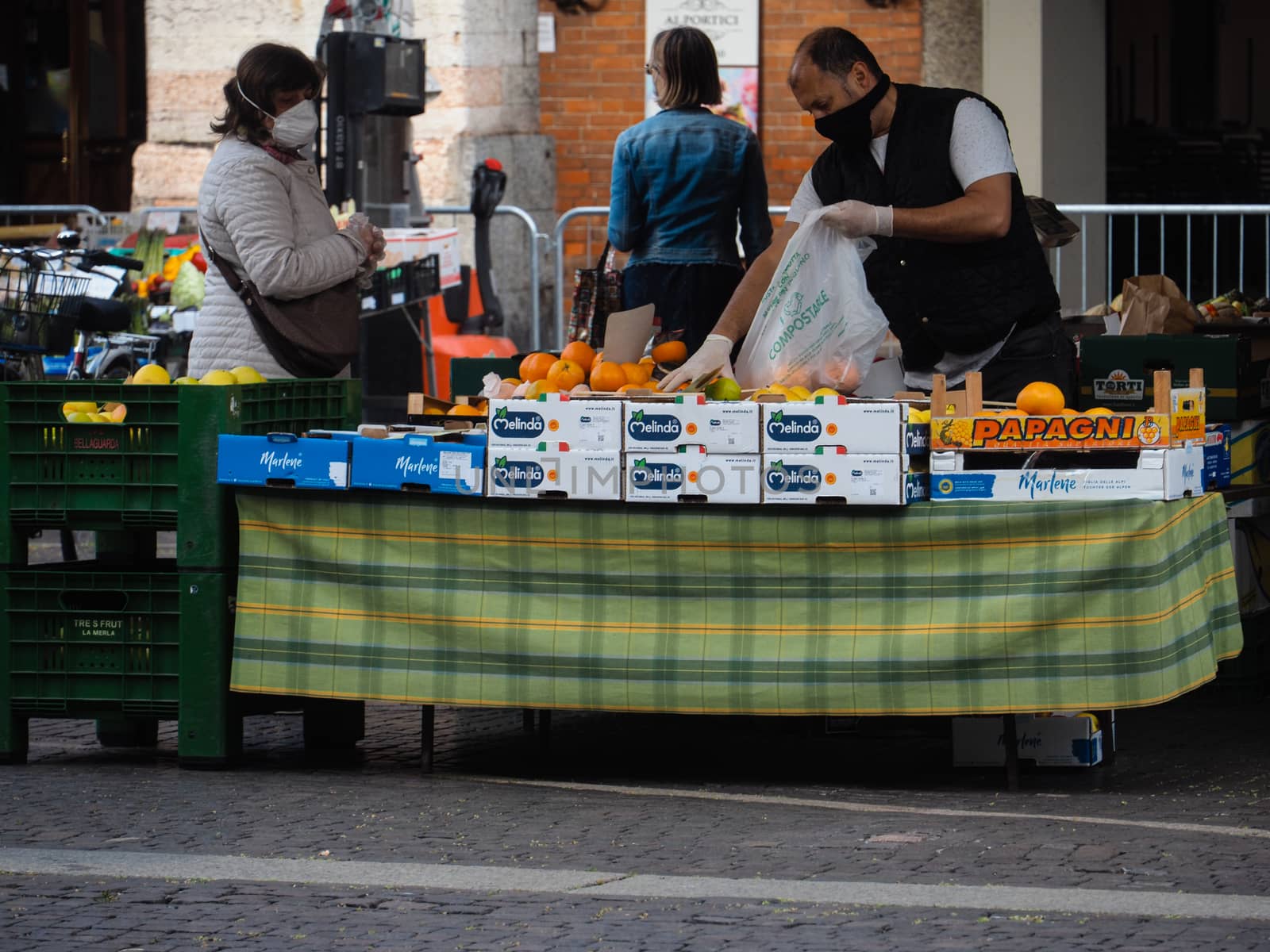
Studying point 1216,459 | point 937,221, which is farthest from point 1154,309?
point 937,221

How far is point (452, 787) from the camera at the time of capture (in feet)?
20.2

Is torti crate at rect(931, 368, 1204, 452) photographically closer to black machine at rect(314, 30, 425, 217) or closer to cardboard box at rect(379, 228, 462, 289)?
cardboard box at rect(379, 228, 462, 289)

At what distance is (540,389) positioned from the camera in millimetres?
6281

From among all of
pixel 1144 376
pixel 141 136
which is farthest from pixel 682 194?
pixel 141 136

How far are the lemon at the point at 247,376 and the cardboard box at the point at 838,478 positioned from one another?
5.30ft

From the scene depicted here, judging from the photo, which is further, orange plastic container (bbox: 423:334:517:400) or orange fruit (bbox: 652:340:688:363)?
orange plastic container (bbox: 423:334:517:400)

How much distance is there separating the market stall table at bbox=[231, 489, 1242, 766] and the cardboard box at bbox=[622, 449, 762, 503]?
67 mm

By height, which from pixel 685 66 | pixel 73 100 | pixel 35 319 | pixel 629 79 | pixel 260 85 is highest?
pixel 73 100

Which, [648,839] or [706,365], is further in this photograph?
[706,365]

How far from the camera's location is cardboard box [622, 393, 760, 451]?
5.89 metres

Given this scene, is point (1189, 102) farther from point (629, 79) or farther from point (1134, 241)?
point (1134, 241)

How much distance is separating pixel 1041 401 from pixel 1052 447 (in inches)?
5.6

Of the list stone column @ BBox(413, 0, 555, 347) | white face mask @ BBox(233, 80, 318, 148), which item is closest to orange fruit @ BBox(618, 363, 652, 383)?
white face mask @ BBox(233, 80, 318, 148)

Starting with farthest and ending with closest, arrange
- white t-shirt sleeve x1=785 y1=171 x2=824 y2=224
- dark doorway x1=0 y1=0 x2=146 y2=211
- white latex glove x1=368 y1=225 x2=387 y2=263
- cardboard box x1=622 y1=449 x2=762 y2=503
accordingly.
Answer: dark doorway x1=0 y1=0 x2=146 y2=211
white latex glove x1=368 y1=225 x2=387 y2=263
white t-shirt sleeve x1=785 y1=171 x2=824 y2=224
cardboard box x1=622 y1=449 x2=762 y2=503
